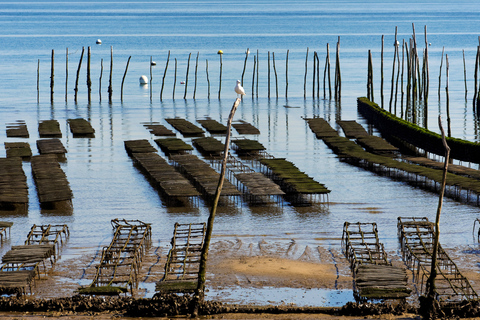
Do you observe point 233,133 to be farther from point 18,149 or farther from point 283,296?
point 283,296

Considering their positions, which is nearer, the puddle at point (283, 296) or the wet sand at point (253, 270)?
the puddle at point (283, 296)

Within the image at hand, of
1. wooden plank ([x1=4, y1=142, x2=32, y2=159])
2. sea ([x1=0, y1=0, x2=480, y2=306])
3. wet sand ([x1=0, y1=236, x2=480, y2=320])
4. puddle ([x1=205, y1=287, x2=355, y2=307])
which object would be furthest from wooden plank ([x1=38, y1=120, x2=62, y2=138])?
puddle ([x1=205, y1=287, x2=355, y2=307])

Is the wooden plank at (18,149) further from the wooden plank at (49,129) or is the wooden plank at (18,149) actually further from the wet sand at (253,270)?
the wet sand at (253,270)

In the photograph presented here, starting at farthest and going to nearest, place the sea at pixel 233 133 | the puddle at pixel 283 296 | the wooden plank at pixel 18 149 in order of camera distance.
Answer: the wooden plank at pixel 18 149 < the sea at pixel 233 133 < the puddle at pixel 283 296

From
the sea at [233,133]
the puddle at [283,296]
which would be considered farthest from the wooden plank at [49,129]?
the puddle at [283,296]

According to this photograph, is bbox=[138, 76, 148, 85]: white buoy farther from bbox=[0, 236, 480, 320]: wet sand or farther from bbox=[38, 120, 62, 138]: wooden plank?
bbox=[0, 236, 480, 320]: wet sand

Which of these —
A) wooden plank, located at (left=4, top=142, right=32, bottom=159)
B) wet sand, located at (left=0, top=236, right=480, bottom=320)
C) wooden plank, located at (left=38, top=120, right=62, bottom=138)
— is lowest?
wet sand, located at (left=0, top=236, right=480, bottom=320)

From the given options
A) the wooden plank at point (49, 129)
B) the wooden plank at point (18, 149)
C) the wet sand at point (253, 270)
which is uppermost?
the wooden plank at point (49, 129)

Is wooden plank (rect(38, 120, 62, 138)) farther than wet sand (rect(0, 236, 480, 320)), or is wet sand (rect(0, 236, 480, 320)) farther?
wooden plank (rect(38, 120, 62, 138))

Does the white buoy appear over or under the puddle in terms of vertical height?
over

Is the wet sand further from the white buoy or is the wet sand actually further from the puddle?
the white buoy

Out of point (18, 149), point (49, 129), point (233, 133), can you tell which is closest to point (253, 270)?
point (18, 149)

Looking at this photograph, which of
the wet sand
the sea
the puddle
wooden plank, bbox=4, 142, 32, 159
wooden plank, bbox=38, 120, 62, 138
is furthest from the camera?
wooden plank, bbox=38, 120, 62, 138

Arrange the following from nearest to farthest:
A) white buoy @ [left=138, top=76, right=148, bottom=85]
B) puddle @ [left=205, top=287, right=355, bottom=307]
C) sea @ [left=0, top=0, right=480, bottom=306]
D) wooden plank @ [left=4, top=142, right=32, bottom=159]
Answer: puddle @ [left=205, top=287, right=355, bottom=307] → sea @ [left=0, top=0, right=480, bottom=306] → wooden plank @ [left=4, top=142, right=32, bottom=159] → white buoy @ [left=138, top=76, right=148, bottom=85]
